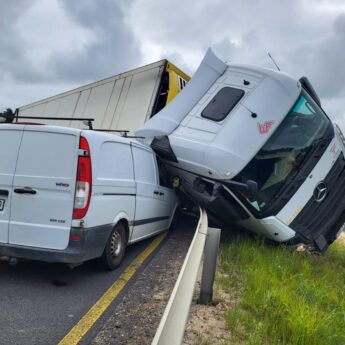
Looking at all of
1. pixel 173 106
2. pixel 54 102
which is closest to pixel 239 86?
pixel 173 106

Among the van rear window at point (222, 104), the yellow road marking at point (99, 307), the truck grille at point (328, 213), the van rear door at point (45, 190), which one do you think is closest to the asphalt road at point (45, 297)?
the yellow road marking at point (99, 307)

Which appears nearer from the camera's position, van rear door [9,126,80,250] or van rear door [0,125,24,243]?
van rear door [9,126,80,250]

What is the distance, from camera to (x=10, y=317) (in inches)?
150

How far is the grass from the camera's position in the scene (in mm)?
3557

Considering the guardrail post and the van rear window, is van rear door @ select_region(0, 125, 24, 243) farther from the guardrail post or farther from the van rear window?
the van rear window

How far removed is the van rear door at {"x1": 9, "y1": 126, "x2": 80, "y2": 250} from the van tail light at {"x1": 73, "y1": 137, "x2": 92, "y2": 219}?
55mm

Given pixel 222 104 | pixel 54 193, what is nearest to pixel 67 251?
pixel 54 193

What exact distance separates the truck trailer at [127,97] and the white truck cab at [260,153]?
4.59ft

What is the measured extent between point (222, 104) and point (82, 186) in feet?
11.6

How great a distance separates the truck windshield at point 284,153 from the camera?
22.7 feet

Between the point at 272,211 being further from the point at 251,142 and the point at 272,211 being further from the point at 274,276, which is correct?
the point at 274,276

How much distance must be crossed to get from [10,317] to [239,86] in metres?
5.37

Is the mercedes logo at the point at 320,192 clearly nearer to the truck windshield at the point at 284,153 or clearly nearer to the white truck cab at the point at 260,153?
the white truck cab at the point at 260,153

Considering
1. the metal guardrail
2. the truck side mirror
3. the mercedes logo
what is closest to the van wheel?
the truck side mirror
